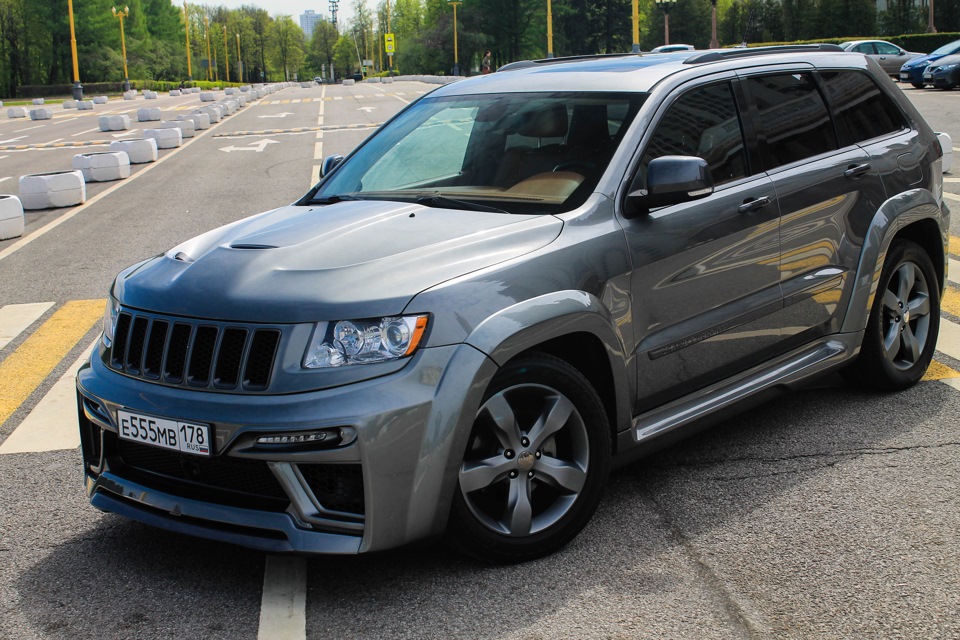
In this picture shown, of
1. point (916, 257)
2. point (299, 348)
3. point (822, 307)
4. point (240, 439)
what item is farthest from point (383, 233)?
point (916, 257)

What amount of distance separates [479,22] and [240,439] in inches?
4590

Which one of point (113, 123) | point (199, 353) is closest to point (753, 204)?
point (199, 353)

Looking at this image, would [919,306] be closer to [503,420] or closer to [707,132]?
[707,132]

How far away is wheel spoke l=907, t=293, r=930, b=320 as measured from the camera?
5.51 metres

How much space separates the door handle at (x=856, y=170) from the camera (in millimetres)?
5023

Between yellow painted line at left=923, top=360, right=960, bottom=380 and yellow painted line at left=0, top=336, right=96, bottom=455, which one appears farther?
yellow painted line at left=923, top=360, right=960, bottom=380

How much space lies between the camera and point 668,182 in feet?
13.0

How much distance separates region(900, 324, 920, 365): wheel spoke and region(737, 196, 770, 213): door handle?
4.71 feet

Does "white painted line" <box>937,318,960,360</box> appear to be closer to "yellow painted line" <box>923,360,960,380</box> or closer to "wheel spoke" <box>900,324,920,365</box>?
"yellow painted line" <box>923,360,960,380</box>

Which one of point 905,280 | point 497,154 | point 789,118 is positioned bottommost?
point 905,280

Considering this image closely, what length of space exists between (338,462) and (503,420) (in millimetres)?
591

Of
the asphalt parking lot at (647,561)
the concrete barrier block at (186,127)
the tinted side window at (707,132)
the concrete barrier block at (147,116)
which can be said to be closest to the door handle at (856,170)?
the tinted side window at (707,132)

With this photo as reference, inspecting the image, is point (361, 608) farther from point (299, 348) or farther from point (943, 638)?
point (943, 638)

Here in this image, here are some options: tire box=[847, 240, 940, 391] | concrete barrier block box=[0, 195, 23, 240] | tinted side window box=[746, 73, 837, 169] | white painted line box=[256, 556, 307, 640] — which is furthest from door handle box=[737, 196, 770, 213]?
concrete barrier block box=[0, 195, 23, 240]
